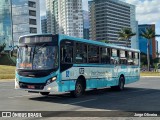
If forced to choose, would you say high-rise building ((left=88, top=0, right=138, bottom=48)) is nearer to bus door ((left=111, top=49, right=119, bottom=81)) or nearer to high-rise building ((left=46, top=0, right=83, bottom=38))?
high-rise building ((left=46, top=0, right=83, bottom=38))

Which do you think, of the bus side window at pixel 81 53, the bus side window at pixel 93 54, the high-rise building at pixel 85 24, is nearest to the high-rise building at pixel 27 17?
the high-rise building at pixel 85 24

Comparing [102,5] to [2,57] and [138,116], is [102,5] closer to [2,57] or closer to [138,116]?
[2,57]

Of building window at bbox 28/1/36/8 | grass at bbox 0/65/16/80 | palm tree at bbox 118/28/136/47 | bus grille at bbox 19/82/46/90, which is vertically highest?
building window at bbox 28/1/36/8

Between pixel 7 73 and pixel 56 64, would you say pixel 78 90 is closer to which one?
pixel 56 64

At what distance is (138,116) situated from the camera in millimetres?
11344

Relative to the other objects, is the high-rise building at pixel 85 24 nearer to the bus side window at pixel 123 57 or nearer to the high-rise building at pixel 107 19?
the high-rise building at pixel 107 19

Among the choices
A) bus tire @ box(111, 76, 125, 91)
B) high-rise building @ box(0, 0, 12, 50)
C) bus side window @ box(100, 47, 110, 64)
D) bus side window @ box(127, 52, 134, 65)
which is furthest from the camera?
high-rise building @ box(0, 0, 12, 50)

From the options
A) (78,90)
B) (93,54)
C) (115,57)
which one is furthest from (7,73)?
(78,90)

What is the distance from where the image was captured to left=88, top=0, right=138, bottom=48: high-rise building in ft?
457

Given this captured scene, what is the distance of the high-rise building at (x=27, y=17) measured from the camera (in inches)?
5143

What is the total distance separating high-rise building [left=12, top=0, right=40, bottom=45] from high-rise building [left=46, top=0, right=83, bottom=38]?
11.9 meters

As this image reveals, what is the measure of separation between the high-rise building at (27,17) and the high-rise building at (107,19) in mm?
23422

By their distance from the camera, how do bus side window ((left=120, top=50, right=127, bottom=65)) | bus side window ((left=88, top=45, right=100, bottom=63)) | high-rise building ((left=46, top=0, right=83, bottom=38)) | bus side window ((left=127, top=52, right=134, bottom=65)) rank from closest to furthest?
bus side window ((left=88, top=45, right=100, bottom=63)), bus side window ((left=120, top=50, right=127, bottom=65)), bus side window ((left=127, top=52, right=134, bottom=65)), high-rise building ((left=46, top=0, right=83, bottom=38))

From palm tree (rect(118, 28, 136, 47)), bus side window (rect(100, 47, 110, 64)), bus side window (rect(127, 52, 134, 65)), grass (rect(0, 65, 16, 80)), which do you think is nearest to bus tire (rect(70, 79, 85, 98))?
bus side window (rect(100, 47, 110, 64))
